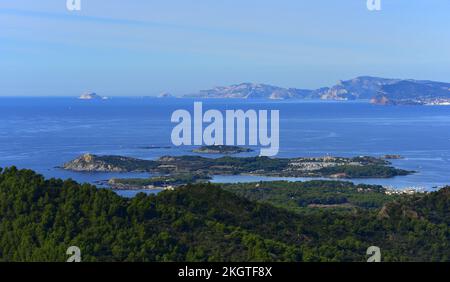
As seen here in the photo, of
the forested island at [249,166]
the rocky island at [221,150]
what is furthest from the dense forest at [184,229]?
the rocky island at [221,150]

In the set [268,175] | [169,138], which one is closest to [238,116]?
[169,138]

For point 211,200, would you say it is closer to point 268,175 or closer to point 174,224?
point 174,224

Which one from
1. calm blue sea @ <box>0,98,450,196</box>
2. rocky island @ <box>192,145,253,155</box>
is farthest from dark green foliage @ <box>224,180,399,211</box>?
rocky island @ <box>192,145,253,155</box>

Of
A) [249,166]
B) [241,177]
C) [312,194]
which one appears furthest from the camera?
[249,166]

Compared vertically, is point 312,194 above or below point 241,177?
above

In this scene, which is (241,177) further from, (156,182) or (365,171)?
(365,171)

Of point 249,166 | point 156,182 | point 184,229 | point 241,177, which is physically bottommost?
point 241,177

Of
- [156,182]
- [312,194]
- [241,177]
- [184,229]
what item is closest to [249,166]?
[241,177]
